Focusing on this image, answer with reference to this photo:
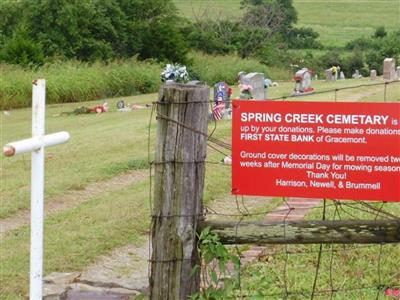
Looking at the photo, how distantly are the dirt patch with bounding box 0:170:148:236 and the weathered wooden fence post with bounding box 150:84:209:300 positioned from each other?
314 cm

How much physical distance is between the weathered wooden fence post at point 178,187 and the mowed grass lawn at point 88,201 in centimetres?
156

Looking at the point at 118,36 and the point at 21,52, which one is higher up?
the point at 118,36

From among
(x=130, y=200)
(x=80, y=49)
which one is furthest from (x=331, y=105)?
(x=80, y=49)

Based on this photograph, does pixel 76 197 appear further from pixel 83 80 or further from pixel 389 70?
pixel 389 70

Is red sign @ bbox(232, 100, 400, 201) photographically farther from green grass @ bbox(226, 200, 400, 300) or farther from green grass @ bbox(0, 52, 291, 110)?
green grass @ bbox(0, 52, 291, 110)

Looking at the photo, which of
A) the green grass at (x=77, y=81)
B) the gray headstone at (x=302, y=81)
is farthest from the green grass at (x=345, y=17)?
the gray headstone at (x=302, y=81)

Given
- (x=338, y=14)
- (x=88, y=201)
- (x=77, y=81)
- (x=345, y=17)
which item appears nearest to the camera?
(x=88, y=201)

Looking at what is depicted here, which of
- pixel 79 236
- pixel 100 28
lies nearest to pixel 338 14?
pixel 100 28

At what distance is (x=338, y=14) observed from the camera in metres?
66.6

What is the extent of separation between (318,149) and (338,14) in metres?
64.5

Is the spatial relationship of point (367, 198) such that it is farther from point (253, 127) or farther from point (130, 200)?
point (130, 200)

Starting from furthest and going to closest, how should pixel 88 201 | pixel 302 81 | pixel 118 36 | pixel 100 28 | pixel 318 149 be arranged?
pixel 118 36 → pixel 100 28 → pixel 302 81 → pixel 88 201 → pixel 318 149

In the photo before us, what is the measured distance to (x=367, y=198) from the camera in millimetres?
3852

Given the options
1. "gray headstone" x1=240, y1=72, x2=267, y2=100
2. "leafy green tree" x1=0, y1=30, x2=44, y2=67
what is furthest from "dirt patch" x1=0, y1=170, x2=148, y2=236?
"leafy green tree" x1=0, y1=30, x2=44, y2=67
